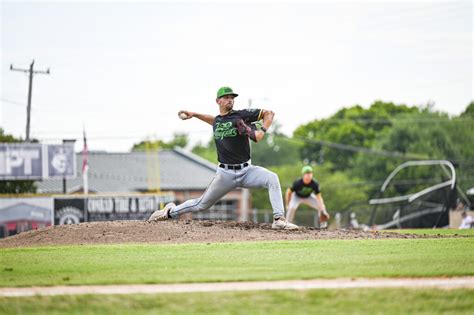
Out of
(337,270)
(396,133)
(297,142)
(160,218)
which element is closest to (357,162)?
(396,133)

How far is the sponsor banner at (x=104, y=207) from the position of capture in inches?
1467

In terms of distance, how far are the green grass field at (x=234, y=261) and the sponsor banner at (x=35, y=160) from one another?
29.8 meters

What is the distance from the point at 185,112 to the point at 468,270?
6224 mm

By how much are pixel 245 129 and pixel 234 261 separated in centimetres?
337

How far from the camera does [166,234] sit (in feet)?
42.8

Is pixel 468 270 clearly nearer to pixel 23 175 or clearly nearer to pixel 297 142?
pixel 23 175

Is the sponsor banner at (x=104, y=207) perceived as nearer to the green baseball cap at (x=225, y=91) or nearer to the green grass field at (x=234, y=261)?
the green baseball cap at (x=225, y=91)

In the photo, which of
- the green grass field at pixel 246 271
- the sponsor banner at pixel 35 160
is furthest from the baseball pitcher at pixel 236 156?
the sponsor banner at pixel 35 160

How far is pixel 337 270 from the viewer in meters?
8.74

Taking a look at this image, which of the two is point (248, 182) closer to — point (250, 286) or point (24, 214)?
point (250, 286)

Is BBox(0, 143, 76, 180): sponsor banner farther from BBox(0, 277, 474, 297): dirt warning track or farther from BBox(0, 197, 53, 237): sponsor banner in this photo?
BBox(0, 277, 474, 297): dirt warning track

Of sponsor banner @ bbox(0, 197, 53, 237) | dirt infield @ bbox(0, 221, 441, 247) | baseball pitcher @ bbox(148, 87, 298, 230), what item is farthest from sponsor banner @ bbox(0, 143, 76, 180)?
baseball pitcher @ bbox(148, 87, 298, 230)

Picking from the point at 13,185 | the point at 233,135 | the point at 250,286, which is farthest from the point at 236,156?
the point at 13,185

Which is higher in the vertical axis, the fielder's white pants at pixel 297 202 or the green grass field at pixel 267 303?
the fielder's white pants at pixel 297 202
